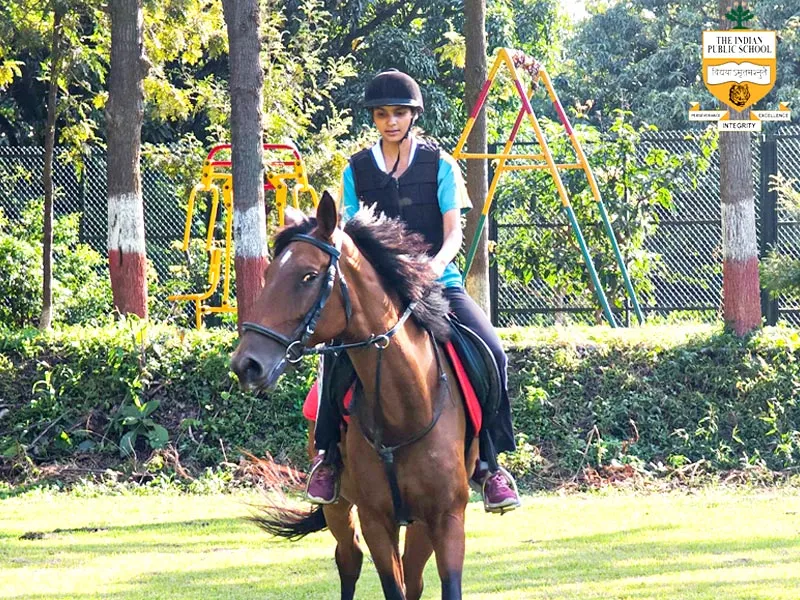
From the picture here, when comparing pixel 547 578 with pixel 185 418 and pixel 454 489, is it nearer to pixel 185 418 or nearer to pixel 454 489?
pixel 454 489

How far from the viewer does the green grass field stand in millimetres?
7652

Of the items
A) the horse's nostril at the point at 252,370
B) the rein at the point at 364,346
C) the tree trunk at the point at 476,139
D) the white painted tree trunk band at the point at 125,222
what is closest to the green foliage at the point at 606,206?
the tree trunk at the point at 476,139

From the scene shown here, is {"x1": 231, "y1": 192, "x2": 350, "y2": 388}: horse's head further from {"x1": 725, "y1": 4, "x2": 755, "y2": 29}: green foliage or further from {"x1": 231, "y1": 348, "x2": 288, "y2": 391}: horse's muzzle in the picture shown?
{"x1": 725, "y1": 4, "x2": 755, "y2": 29}: green foliage

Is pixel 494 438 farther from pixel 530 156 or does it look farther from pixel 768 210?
pixel 768 210

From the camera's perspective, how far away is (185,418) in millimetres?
12750

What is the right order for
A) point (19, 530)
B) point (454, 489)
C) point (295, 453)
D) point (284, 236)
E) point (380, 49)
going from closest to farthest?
point (284, 236)
point (454, 489)
point (19, 530)
point (295, 453)
point (380, 49)

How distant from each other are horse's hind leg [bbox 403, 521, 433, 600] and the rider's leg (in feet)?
1.11

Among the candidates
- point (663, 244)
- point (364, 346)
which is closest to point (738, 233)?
point (663, 244)

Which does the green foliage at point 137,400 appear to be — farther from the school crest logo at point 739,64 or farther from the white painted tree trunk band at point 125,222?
the school crest logo at point 739,64

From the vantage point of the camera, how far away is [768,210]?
16094 mm

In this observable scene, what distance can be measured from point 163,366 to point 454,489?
7852 mm

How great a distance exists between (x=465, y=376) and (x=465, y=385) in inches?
2.2

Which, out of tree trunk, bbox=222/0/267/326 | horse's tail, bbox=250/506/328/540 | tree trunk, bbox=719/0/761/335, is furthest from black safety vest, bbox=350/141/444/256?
tree trunk, bbox=719/0/761/335

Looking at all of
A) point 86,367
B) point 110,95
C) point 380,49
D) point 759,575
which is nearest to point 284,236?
point 759,575
